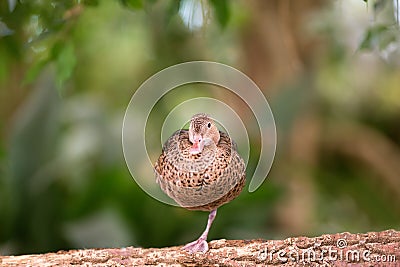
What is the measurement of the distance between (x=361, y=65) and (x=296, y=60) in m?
0.83

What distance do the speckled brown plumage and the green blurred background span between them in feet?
2.85

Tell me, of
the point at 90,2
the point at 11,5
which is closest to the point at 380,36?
the point at 90,2

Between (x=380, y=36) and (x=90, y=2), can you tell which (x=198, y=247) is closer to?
(x=90, y=2)

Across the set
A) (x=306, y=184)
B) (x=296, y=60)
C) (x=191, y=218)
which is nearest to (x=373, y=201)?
(x=306, y=184)

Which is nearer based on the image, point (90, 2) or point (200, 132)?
point (200, 132)

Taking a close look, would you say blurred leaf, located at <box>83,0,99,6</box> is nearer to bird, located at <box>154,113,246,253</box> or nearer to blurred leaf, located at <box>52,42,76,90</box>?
blurred leaf, located at <box>52,42,76,90</box>

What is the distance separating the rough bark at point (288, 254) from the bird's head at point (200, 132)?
0.77 feet

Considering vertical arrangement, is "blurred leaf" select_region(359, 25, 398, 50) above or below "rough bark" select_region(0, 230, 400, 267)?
above

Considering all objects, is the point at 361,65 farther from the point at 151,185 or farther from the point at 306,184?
the point at 151,185

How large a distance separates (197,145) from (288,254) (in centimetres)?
26

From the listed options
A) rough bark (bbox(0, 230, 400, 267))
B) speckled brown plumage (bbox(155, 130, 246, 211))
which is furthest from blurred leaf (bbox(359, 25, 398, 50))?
speckled brown plumage (bbox(155, 130, 246, 211))

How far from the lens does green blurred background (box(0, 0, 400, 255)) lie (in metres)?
2.39

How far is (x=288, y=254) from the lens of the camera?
2.80 ft

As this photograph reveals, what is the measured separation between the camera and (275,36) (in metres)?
3.01
